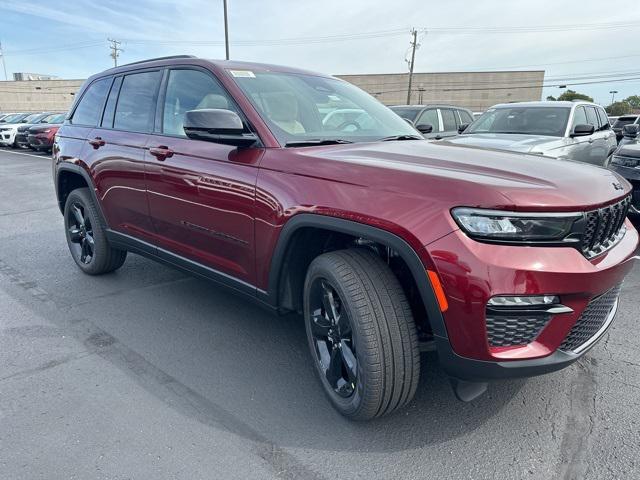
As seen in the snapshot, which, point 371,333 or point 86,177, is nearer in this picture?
point 371,333

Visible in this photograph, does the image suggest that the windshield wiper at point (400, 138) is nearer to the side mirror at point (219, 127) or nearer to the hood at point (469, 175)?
the hood at point (469, 175)

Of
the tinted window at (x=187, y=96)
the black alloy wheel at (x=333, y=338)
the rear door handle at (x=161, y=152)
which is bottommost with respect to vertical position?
the black alloy wheel at (x=333, y=338)

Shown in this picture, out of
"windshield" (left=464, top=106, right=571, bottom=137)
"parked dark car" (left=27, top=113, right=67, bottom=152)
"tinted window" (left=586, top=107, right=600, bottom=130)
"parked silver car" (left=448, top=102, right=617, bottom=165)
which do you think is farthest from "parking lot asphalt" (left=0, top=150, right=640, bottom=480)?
"parked dark car" (left=27, top=113, right=67, bottom=152)

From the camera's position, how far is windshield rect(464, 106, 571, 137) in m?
7.39

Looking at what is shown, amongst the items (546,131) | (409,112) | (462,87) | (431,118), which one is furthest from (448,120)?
(462,87)

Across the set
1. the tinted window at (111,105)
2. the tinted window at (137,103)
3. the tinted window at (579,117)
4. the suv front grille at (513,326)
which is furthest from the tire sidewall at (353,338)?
the tinted window at (579,117)

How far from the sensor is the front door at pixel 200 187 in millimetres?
2715

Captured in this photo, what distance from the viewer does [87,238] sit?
4.46 meters

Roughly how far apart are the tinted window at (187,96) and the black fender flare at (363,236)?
1.00 metres

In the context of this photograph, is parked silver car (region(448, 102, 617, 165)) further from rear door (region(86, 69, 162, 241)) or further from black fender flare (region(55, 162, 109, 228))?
black fender flare (region(55, 162, 109, 228))

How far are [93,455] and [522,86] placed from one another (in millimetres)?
69710

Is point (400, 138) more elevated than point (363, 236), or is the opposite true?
point (400, 138)

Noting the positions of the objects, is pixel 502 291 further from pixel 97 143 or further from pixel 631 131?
pixel 631 131

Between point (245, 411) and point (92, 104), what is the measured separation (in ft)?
10.9
